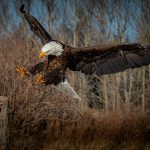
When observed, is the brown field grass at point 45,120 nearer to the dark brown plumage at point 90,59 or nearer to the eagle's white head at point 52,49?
the dark brown plumage at point 90,59

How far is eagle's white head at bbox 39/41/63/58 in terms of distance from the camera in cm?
550

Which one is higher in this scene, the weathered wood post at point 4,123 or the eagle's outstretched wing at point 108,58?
the eagle's outstretched wing at point 108,58

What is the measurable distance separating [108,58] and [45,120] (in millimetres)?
2474

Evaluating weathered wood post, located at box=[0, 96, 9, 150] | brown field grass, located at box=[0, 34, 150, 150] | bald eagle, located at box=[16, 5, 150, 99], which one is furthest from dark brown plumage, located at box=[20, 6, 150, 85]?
weathered wood post, located at box=[0, 96, 9, 150]

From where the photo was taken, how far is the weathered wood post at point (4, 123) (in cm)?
438

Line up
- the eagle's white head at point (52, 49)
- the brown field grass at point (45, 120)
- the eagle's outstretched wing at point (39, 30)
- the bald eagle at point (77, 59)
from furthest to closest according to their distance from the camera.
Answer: the brown field grass at point (45, 120), the eagle's outstretched wing at point (39, 30), the bald eagle at point (77, 59), the eagle's white head at point (52, 49)

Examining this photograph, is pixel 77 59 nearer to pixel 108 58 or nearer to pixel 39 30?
pixel 108 58

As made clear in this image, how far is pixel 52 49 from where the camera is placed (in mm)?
5543

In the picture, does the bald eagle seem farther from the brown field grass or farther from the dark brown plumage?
the brown field grass

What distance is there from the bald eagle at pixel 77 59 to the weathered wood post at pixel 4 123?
1170mm

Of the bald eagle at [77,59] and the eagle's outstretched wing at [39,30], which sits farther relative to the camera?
the eagle's outstretched wing at [39,30]

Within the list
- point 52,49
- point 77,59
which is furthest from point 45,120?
point 52,49

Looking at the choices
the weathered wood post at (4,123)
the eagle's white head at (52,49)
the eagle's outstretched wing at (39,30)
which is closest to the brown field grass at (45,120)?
the eagle's outstretched wing at (39,30)

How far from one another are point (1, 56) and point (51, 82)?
242 centimetres
